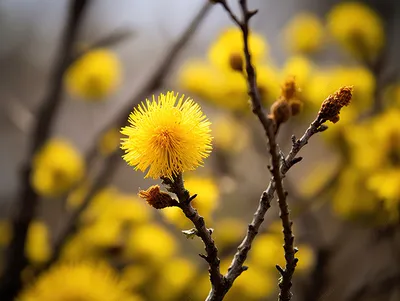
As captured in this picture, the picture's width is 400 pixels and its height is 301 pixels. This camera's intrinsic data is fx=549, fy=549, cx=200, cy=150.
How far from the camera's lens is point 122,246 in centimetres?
68

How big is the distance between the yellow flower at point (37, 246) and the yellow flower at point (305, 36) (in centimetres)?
47

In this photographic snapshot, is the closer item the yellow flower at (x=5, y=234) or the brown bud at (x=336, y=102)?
the brown bud at (x=336, y=102)

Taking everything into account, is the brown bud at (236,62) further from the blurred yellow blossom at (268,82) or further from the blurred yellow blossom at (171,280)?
the blurred yellow blossom at (171,280)

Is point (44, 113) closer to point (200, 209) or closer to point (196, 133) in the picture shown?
A: point (200, 209)

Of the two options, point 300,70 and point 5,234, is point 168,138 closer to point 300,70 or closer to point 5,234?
point 300,70

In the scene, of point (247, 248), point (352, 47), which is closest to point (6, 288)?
point (247, 248)

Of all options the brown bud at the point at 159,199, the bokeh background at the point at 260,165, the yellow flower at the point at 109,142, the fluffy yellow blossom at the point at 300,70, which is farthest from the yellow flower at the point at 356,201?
the brown bud at the point at 159,199

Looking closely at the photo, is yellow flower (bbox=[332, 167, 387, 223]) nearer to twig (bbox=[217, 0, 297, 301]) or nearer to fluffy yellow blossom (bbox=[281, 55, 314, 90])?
fluffy yellow blossom (bbox=[281, 55, 314, 90])

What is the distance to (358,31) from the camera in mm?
785

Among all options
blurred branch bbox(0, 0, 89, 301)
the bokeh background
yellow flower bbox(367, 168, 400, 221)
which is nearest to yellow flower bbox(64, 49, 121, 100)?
the bokeh background

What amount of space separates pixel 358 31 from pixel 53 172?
1.55 ft

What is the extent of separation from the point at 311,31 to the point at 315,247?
1.12ft

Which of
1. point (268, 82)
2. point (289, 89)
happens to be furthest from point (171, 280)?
point (289, 89)

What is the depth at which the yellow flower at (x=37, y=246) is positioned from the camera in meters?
0.74
